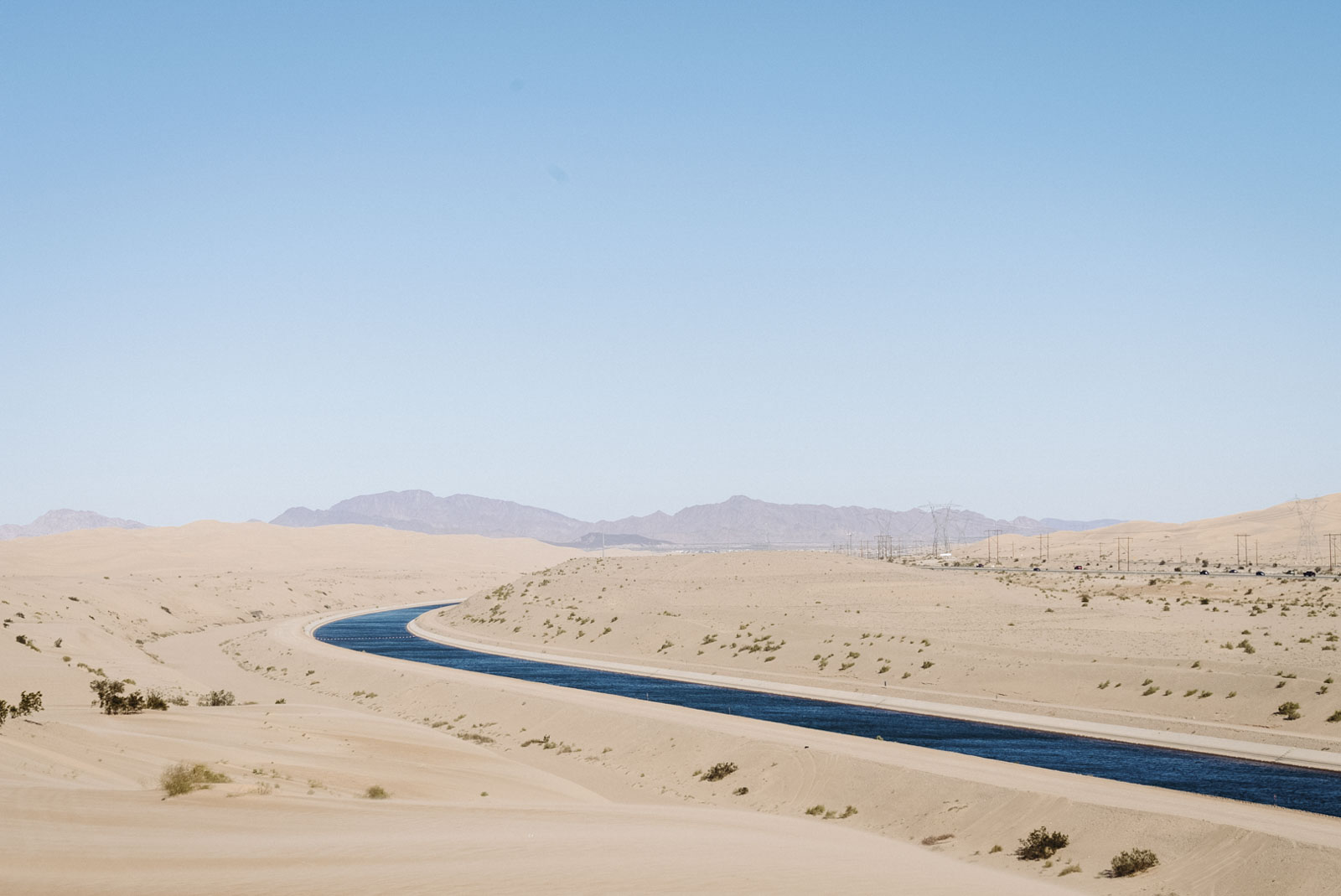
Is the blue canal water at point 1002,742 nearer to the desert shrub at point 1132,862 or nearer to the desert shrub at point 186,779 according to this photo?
the desert shrub at point 1132,862

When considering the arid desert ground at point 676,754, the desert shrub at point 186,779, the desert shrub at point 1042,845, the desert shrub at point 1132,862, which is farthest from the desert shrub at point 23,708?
the desert shrub at point 1132,862

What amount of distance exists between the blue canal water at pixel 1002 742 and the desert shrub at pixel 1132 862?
21.4ft

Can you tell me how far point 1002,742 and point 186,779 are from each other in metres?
28.5

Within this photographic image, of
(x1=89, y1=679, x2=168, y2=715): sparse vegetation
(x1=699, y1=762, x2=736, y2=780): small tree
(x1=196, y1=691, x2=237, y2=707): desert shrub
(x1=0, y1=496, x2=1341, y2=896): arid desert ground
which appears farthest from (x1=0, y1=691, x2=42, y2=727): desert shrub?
(x1=699, y1=762, x2=736, y2=780): small tree

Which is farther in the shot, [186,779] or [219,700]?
[219,700]

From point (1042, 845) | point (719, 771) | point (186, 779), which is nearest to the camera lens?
point (186, 779)

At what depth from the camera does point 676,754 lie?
128ft

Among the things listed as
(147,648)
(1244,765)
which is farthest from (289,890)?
(147,648)

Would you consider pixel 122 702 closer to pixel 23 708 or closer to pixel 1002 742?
pixel 23 708

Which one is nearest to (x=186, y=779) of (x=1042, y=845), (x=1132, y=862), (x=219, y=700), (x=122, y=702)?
(x=122, y=702)

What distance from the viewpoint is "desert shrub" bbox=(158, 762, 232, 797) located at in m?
21.2

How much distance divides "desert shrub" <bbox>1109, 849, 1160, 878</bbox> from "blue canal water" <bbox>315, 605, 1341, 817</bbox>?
21.4ft

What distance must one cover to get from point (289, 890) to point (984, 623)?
66.0 meters

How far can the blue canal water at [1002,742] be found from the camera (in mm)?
30766
